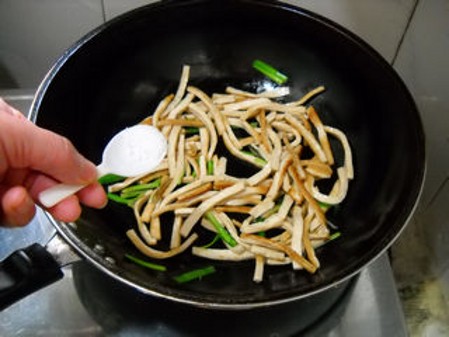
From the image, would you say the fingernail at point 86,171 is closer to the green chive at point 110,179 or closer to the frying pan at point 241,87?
the frying pan at point 241,87

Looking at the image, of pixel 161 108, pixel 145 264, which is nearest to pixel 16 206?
pixel 145 264

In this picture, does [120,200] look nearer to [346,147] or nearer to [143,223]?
[143,223]

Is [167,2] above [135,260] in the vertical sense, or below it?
above

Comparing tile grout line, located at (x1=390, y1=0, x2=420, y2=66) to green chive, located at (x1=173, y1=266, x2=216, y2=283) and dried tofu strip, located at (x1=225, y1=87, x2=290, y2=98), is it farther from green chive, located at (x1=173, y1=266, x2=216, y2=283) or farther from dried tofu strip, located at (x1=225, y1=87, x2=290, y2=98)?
green chive, located at (x1=173, y1=266, x2=216, y2=283)

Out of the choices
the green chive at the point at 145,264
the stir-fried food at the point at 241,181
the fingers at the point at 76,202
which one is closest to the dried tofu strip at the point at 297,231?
the stir-fried food at the point at 241,181

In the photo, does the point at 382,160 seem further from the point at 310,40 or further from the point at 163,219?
the point at 163,219

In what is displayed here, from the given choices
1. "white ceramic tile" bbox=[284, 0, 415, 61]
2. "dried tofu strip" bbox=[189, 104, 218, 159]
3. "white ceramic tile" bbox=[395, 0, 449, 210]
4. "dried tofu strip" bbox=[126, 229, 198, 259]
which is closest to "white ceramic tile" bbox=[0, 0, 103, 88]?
"dried tofu strip" bbox=[189, 104, 218, 159]

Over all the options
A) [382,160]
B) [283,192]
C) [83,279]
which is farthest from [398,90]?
[83,279]
